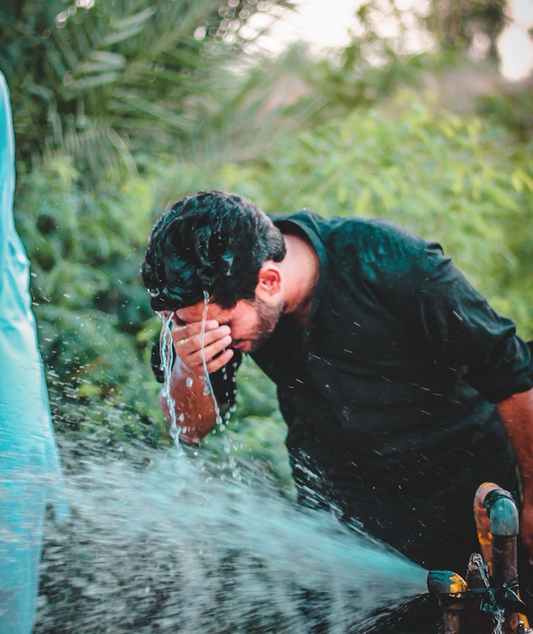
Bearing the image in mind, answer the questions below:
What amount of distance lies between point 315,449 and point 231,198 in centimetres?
89

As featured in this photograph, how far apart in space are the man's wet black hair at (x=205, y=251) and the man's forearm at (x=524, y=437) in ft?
2.72

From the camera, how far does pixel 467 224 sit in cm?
463

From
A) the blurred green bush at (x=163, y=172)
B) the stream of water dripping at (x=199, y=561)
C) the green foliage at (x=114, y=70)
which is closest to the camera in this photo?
the stream of water dripping at (x=199, y=561)

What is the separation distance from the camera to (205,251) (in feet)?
5.87

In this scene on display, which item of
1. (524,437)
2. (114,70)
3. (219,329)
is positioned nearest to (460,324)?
(524,437)

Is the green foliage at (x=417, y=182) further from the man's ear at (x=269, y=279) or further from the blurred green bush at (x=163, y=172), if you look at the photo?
the man's ear at (x=269, y=279)

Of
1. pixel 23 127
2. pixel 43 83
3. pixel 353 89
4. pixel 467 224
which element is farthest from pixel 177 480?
pixel 353 89

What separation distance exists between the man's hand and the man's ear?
16 centimetres

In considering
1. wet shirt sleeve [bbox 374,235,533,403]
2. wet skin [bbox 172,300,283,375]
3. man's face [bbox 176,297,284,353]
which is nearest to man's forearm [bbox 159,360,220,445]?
wet skin [bbox 172,300,283,375]

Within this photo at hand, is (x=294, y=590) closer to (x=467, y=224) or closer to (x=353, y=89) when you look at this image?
(x=467, y=224)

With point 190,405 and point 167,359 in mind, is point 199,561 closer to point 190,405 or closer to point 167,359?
point 190,405

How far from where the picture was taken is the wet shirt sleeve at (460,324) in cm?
175

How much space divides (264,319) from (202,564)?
41.9 inches

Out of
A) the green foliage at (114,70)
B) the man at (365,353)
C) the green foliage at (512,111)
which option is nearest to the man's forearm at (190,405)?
the man at (365,353)
